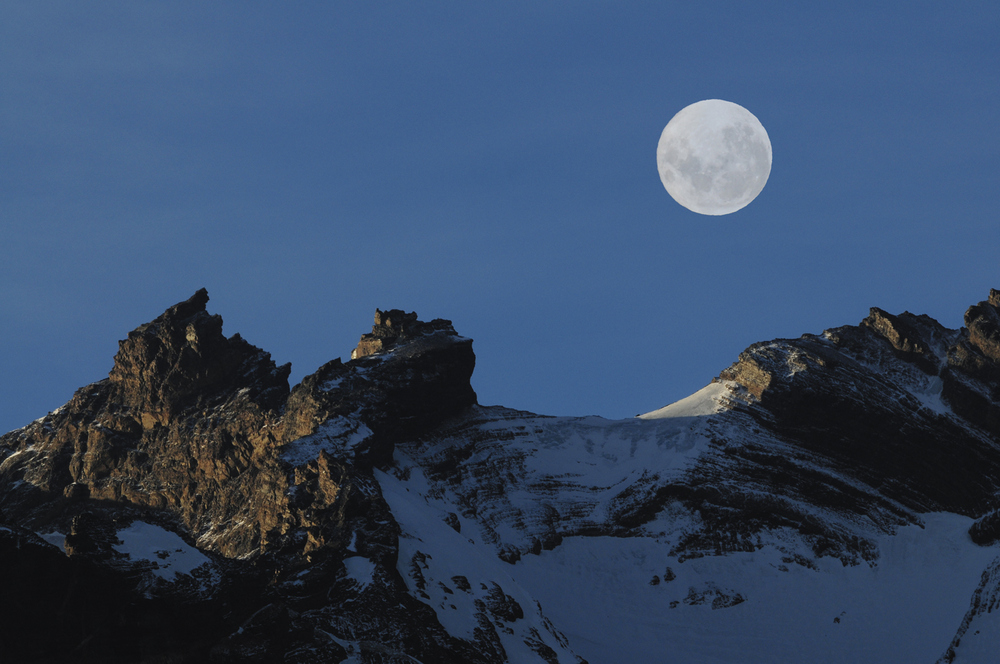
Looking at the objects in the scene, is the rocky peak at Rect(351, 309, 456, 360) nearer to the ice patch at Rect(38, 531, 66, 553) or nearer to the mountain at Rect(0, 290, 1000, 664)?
the mountain at Rect(0, 290, 1000, 664)

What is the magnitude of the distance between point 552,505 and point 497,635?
45575mm

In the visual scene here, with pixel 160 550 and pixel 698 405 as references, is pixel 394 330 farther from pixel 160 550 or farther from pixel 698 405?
pixel 160 550

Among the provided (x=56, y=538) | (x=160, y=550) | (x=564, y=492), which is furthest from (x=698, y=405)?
(x=160, y=550)

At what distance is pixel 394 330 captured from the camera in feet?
576

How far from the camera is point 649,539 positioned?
140625 mm

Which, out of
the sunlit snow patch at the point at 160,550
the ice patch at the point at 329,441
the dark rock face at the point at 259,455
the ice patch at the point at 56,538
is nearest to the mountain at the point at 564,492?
the dark rock face at the point at 259,455

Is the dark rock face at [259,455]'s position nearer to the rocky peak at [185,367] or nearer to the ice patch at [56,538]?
the rocky peak at [185,367]

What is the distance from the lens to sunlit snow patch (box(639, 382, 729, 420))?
16738 centimetres

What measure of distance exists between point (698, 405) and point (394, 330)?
46.0 m

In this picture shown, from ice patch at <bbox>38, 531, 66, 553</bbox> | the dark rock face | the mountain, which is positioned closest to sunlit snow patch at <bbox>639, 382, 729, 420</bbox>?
the mountain

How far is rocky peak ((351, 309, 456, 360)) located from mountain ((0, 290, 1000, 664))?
18.9 inches

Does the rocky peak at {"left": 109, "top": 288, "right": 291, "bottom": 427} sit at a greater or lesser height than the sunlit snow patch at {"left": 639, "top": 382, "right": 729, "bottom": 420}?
greater

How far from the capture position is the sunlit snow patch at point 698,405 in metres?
167

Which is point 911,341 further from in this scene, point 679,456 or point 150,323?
point 150,323
